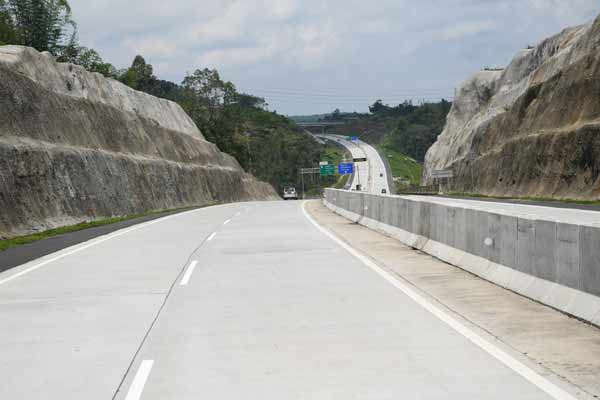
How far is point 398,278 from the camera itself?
13.1 meters

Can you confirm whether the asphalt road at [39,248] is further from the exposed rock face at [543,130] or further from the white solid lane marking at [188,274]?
the exposed rock face at [543,130]

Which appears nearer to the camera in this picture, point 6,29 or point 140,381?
point 140,381

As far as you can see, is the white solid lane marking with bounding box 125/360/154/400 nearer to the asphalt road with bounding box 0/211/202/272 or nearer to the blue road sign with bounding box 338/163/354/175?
the asphalt road with bounding box 0/211/202/272

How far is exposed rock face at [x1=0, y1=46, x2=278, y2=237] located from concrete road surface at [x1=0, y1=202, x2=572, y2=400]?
631 inches

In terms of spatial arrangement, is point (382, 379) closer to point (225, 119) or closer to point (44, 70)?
point (44, 70)

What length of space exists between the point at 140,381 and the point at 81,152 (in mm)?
37678

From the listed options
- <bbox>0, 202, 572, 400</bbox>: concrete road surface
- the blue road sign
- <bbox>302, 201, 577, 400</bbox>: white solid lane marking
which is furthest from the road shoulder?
the blue road sign

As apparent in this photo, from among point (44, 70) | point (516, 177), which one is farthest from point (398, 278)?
point (516, 177)

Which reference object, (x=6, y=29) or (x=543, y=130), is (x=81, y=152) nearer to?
(x=543, y=130)

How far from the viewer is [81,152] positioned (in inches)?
1677

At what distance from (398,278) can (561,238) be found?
3.80m

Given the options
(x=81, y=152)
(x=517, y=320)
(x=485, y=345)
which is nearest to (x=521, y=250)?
(x=517, y=320)

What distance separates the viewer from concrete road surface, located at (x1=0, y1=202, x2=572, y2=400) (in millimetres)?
6422

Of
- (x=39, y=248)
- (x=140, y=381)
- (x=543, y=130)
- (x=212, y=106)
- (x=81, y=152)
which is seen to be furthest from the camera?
(x=212, y=106)
